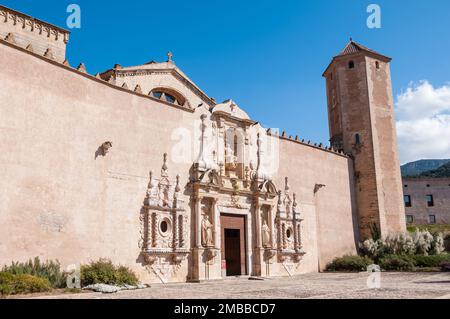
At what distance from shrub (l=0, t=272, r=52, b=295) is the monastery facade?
1.43 m

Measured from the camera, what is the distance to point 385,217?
935 inches

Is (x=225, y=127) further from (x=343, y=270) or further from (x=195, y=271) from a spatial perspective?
(x=343, y=270)

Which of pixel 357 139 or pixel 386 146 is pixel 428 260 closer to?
pixel 386 146

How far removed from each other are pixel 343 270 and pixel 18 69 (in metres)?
16.2

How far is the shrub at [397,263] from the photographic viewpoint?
20347 millimetres

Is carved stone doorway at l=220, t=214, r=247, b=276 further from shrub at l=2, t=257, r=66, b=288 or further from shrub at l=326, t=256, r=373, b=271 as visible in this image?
shrub at l=2, t=257, r=66, b=288

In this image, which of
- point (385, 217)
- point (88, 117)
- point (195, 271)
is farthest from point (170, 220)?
point (385, 217)

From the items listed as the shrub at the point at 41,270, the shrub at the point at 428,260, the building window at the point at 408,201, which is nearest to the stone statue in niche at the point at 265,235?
the shrub at the point at 428,260

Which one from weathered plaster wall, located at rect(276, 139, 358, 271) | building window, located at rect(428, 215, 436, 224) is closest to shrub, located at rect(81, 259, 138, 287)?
weathered plaster wall, located at rect(276, 139, 358, 271)

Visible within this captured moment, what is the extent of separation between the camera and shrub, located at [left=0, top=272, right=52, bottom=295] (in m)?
9.70

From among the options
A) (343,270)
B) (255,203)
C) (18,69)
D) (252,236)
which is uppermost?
(18,69)

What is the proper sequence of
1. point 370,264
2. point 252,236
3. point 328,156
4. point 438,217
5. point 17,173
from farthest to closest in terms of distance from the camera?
1. point 438,217
2. point 328,156
3. point 370,264
4. point 252,236
5. point 17,173

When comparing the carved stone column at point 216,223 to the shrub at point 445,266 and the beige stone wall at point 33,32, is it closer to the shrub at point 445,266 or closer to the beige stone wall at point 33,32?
the beige stone wall at point 33,32

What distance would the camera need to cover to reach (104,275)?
1234 centimetres
